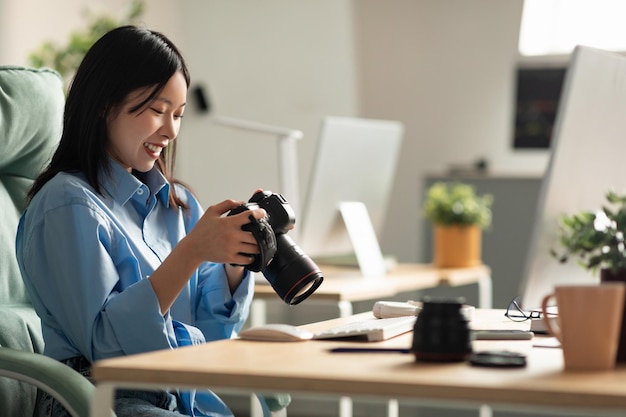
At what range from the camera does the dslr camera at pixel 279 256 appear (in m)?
1.38

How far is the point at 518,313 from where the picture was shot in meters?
1.67

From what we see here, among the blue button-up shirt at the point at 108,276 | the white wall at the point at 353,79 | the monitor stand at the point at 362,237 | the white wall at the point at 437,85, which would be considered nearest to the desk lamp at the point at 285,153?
the monitor stand at the point at 362,237

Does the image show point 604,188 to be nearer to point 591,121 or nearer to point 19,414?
point 591,121

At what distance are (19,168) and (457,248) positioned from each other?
1.84 m

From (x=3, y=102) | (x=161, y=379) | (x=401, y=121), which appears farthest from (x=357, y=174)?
(x=401, y=121)

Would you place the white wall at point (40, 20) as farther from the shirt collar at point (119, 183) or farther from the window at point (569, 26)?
the shirt collar at point (119, 183)

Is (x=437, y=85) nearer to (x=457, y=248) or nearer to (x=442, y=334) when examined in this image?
(x=457, y=248)

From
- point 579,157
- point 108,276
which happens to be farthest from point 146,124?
point 579,157

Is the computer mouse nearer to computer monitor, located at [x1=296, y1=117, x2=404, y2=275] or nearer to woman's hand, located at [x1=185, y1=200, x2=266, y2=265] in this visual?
woman's hand, located at [x1=185, y1=200, x2=266, y2=265]

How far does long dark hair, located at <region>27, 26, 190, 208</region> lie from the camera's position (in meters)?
1.61

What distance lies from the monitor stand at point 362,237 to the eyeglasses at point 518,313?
119 centimetres

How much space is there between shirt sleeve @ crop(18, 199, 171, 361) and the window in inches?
151

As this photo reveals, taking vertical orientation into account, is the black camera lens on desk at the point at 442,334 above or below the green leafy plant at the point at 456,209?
below

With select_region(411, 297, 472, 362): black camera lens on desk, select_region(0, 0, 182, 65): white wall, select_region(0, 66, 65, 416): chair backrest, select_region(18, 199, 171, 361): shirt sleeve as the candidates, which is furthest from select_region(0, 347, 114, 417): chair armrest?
select_region(0, 0, 182, 65): white wall
